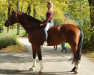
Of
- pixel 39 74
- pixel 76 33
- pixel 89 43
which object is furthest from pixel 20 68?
pixel 89 43

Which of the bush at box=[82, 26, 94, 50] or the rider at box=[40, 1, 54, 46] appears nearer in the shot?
the rider at box=[40, 1, 54, 46]

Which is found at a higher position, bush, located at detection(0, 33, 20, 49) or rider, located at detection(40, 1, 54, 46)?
rider, located at detection(40, 1, 54, 46)

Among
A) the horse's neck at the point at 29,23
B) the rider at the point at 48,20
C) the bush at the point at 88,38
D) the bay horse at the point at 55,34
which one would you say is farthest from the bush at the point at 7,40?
the rider at the point at 48,20

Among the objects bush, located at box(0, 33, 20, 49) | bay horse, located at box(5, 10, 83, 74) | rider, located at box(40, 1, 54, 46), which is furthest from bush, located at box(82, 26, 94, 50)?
bush, located at box(0, 33, 20, 49)

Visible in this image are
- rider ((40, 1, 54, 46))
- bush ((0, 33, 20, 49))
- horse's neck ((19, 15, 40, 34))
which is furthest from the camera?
bush ((0, 33, 20, 49))

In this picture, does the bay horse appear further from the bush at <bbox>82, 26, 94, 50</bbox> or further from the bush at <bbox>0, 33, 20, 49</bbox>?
the bush at <bbox>0, 33, 20, 49</bbox>

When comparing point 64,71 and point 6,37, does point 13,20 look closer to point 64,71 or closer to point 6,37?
point 64,71

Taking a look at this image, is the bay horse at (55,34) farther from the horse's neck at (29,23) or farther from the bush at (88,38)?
the bush at (88,38)

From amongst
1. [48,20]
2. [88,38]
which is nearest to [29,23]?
[48,20]

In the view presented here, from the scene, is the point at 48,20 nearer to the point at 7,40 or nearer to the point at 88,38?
the point at 88,38

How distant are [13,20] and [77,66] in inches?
126

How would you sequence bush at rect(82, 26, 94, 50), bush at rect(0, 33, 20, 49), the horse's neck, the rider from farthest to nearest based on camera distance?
bush at rect(0, 33, 20, 49) → bush at rect(82, 26, 94, 50) → the horse's neck → the rider

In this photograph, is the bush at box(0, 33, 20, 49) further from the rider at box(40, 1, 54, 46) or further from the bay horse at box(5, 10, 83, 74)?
the rider at box(40, 1, 54, 46)

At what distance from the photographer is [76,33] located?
5.09 meters
